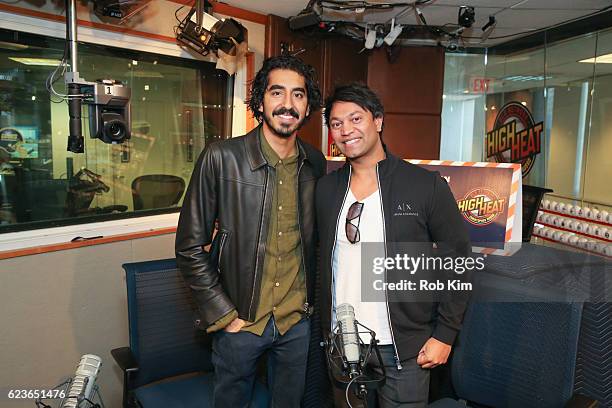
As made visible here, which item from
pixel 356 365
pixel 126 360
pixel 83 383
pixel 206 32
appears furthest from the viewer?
pixel 206 32

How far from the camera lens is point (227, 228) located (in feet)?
5.92

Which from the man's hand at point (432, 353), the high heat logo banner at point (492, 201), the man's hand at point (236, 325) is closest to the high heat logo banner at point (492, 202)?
the high heat logo banner at point (492, 201)

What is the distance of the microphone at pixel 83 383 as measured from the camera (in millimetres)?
1278

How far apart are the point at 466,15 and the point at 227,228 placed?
320cm

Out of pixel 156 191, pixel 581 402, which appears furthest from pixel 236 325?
pixel 156 191

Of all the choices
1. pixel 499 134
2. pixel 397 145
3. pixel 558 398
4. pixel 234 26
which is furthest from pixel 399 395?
pixel 499 134

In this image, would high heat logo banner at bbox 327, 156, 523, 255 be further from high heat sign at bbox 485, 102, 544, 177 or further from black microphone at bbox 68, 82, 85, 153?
high heat sign at bbox 485, 102, 544, 177

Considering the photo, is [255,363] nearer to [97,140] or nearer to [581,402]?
[581,402]

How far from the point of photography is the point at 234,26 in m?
3.39

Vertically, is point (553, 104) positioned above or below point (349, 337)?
above

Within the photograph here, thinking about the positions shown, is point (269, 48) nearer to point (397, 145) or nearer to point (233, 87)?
point (233, 87)

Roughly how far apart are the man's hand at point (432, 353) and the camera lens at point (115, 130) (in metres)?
1.84

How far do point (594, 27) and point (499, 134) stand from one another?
169 cm

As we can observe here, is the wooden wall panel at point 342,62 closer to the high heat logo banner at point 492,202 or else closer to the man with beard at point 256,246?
the high heat logo banner at point 492,202
